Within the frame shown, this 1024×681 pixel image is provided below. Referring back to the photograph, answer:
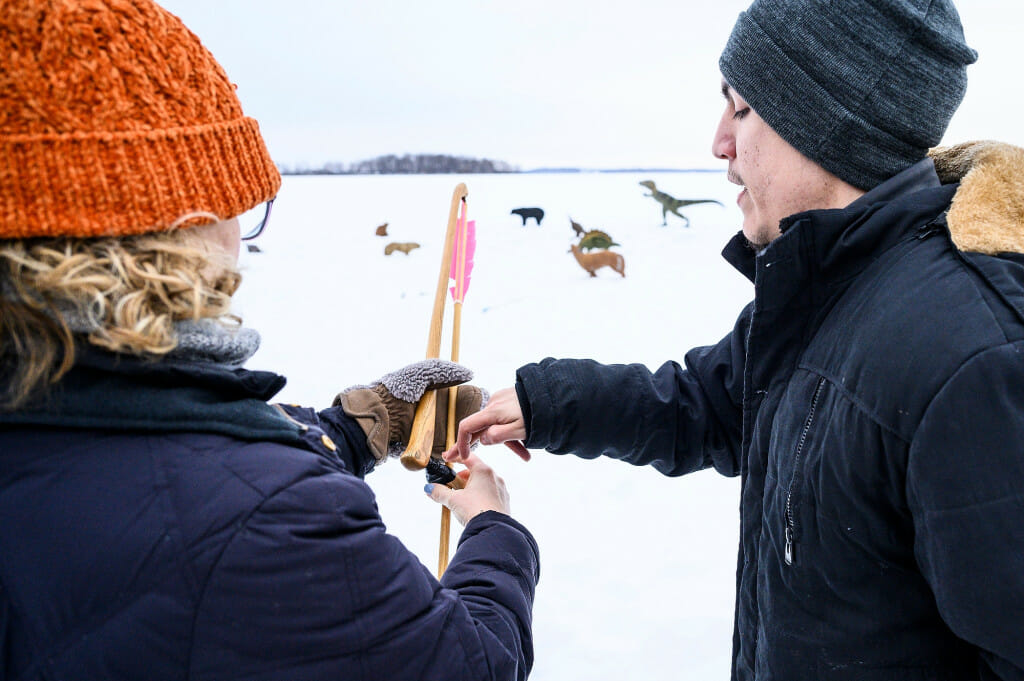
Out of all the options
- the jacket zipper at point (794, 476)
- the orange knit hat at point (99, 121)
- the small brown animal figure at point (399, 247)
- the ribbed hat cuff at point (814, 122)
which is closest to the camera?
the orange knit hat at point (99, 121)

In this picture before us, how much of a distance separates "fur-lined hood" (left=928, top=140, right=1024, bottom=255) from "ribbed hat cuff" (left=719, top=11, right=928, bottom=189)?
15cm

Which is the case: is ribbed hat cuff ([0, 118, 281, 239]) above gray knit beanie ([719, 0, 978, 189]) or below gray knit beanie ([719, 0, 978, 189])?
below

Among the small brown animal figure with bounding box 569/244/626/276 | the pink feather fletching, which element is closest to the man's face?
the pink feather fletching

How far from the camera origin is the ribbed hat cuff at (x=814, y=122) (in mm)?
1224

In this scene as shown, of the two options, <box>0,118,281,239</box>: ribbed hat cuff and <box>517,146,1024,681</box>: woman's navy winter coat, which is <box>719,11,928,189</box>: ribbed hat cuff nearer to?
<box>517,146,1024,681</box>: woman's navy winter coat

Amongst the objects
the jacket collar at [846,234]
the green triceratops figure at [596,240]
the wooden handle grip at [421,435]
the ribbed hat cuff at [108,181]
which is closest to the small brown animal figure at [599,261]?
the green triceratops figure at [596,240]

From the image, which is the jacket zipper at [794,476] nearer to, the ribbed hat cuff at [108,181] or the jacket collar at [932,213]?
the jacket collar at [932,213]

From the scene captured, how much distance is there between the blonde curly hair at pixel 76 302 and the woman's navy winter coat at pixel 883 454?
2.99 ft

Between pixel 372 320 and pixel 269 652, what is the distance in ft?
15.8

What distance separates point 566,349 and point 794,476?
12.2ft

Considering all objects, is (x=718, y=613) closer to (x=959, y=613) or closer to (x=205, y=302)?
(x=959, y=613)

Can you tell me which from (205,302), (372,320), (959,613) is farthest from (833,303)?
(372,320)

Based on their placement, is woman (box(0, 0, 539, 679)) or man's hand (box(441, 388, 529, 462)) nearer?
woman (box(0, 0, 539, 679))

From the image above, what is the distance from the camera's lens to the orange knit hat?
706 millimetres
